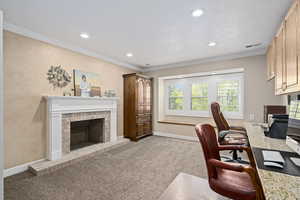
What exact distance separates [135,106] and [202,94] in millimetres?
2300

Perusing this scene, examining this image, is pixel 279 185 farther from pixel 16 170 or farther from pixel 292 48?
pixel 16 170

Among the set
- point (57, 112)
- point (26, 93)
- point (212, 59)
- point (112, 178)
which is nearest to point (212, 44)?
point (212, 59)

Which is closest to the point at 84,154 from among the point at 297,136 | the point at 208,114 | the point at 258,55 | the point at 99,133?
the point at 99,133

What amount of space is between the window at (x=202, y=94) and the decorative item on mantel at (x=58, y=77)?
3.29m

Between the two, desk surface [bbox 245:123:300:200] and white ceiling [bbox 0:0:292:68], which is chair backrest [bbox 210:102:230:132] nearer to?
white ceiling [bbox 0:0:292:68]

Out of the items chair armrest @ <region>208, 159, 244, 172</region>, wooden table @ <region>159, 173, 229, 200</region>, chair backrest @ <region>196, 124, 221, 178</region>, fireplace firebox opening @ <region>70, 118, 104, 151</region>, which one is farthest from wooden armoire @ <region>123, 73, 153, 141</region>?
chair armrest @ <region>208, 159, 244, 172</region>

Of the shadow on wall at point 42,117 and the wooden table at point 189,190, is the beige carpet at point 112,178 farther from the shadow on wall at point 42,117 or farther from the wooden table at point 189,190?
the shadow on wall at point 42,117

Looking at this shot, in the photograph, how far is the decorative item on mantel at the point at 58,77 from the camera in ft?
9.08

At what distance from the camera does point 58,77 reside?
2.87 metres

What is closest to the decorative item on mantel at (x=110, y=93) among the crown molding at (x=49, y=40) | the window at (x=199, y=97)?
the crown molding at (x=49, y=40)

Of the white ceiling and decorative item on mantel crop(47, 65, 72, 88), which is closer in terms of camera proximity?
the white ceiling

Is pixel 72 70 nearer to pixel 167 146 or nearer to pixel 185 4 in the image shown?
pixel 185 4

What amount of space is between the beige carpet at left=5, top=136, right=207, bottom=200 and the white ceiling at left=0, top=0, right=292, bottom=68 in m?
2.55

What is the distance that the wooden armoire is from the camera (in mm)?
4250
